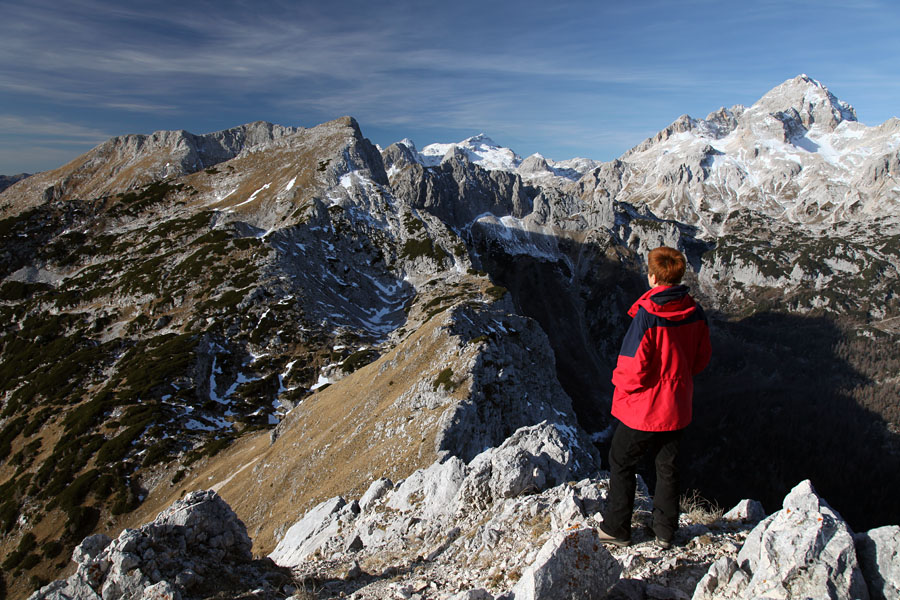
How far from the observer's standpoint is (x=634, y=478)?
27.0 feet

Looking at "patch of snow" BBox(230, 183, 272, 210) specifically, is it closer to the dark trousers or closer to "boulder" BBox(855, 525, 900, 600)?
the dark trousers

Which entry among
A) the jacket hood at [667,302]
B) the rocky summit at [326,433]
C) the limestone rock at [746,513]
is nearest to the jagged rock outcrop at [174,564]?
the rocky summit at [326,433]

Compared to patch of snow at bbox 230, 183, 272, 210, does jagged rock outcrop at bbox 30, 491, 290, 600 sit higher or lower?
lower

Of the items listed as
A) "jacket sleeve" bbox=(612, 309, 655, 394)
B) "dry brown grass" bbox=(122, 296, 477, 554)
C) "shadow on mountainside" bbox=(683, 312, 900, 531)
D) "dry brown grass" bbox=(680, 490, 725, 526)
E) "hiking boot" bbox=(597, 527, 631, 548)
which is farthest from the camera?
"shadow on mountainside" bbox=(683, 312, 900, 531)

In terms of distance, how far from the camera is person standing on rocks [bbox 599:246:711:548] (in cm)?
782

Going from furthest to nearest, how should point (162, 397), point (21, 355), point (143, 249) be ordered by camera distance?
point (143, 249), point (21, 355), point (162, 397)

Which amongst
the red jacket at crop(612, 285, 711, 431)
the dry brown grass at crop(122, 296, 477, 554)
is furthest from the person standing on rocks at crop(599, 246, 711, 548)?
the dry brown grass at crop(122, 296, 477, 554)

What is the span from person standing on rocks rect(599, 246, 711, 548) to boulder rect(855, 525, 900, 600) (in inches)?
101

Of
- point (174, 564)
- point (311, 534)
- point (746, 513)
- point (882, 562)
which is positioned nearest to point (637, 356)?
point (882, 562)

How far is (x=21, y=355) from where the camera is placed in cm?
8444

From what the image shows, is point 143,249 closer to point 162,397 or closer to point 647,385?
point 162,397

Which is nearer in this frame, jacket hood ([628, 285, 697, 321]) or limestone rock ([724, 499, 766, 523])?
jacket hood ([628, 285, 697, 321])

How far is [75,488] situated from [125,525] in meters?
9.54

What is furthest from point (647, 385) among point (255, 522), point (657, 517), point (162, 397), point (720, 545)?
point (162, 397)
